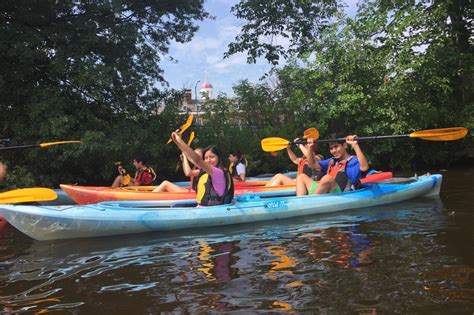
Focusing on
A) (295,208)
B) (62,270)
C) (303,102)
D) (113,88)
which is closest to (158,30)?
(113,88)

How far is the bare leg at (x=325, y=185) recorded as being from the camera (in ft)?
23.2

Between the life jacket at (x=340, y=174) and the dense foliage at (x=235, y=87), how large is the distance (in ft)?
19.3

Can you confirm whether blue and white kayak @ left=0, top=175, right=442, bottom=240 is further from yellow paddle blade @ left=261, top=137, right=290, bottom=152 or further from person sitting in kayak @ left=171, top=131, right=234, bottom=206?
yellow paddle blade @ left=261, top=137, right=290, bottom=152

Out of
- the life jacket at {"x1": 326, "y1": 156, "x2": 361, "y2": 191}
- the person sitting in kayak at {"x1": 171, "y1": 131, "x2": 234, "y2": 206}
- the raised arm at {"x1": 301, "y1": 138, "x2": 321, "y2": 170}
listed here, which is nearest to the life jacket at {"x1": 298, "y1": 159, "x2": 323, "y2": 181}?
the raised arm at {"x1": 301, "y1": 138, "x2": 321, "y2": 170}

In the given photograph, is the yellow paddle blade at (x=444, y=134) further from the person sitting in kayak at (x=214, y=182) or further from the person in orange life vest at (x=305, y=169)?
the person sitting in kayak at (x=214, y=182)

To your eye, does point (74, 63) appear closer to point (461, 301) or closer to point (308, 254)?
point (308, 254)

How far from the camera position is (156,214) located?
597 centimetres

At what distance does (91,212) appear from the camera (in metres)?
5.73

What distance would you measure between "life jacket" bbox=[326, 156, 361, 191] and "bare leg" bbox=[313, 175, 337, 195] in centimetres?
12

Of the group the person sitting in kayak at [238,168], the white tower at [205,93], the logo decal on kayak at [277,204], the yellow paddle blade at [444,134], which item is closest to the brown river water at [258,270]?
the logo decal on kayak at [277,204]

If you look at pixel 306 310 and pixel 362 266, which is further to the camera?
pixel 362 266

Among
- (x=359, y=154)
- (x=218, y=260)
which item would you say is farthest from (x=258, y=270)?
(x=359, y=154)

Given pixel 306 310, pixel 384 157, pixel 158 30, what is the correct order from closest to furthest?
pixel 306 310, pixel 158 30, pixel 384 157

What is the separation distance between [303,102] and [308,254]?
1151cm
